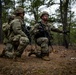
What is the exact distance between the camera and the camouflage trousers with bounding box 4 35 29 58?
24.0 feet

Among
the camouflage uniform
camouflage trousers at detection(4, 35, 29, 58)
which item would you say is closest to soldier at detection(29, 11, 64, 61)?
the camouflage uniform

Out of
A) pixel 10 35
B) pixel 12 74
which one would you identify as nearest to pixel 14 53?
pixel 10 35

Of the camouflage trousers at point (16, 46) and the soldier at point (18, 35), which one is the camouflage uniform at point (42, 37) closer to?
the soldier at point (18, 35)

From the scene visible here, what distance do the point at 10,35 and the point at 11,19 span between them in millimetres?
724

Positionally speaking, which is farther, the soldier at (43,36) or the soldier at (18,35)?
the soldier at (43,36)

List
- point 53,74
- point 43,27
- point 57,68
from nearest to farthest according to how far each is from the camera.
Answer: point 53,74, point 57,68, point 43,27

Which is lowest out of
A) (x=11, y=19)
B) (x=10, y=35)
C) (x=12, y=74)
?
(x=12, y=74)

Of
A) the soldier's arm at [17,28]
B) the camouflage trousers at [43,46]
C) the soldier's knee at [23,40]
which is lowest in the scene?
the camouflage trousers at [43,46]

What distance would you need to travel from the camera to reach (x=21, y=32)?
7527 mm

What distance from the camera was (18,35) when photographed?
7.51 meters

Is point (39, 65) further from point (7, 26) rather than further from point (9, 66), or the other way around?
point (7, 26)

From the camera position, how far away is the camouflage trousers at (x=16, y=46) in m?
7.33

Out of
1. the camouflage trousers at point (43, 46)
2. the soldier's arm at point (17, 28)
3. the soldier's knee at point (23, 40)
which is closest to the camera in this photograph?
the soldier's knee at point (23, 40)

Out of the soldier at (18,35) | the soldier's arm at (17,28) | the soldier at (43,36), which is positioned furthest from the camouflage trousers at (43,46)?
the soldier's arm at (17,28)
